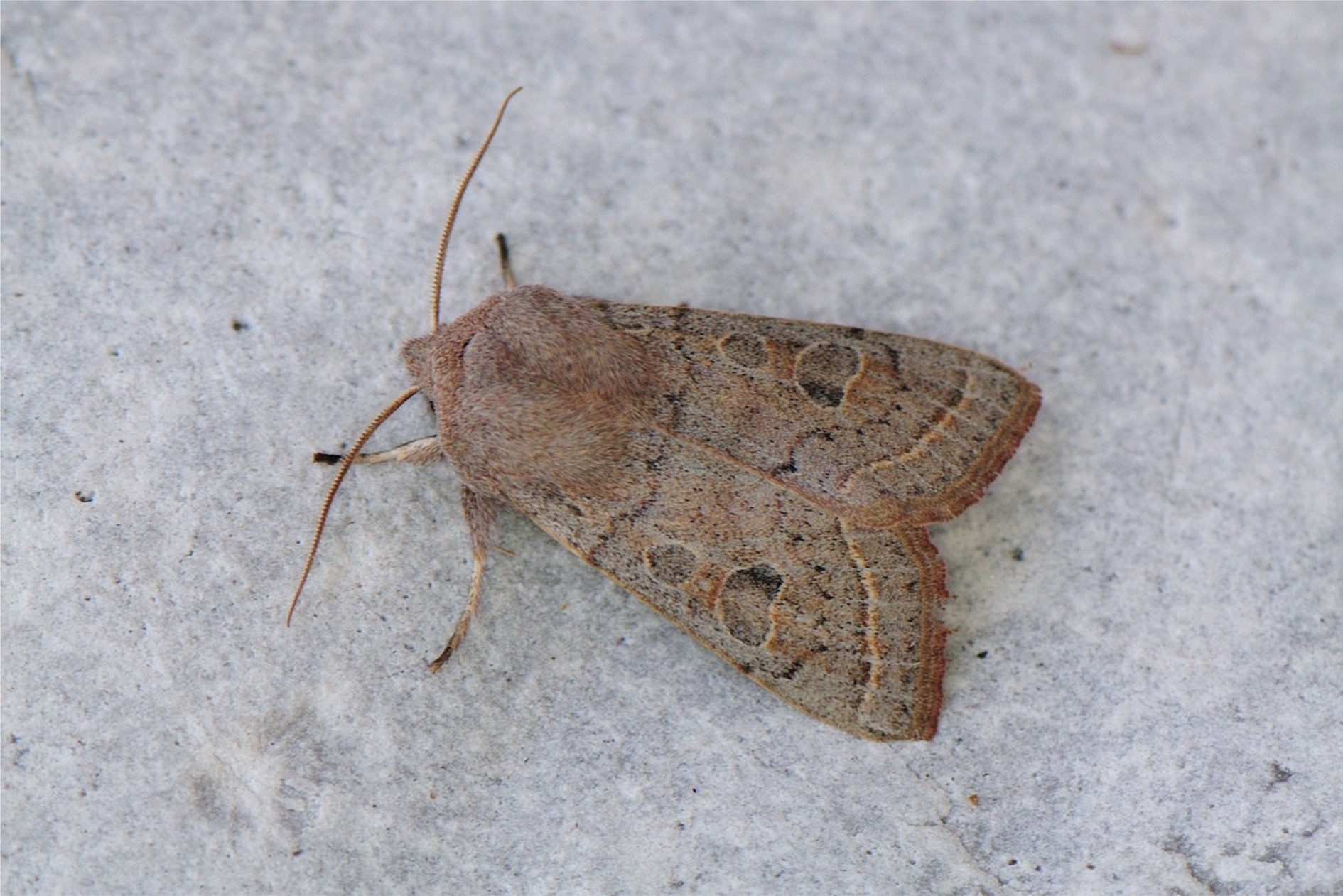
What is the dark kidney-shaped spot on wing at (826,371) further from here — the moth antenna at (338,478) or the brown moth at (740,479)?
the moth antenna at (338,478)

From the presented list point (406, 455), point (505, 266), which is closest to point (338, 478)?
point (406, 455)

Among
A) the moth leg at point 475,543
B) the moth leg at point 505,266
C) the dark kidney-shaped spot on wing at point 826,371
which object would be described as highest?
the dark kidney-shaped spot on wing at point 826,371

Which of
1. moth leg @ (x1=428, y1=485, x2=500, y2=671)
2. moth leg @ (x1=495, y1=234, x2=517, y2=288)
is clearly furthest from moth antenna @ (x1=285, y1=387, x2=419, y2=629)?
moth leg @ (x1=495, y1=234, x2=517, y2=288)

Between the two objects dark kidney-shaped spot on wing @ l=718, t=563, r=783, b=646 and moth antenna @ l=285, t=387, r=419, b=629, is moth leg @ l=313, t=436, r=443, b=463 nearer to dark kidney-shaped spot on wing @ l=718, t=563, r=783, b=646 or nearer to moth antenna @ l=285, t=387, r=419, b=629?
moth antenna @ l=285, t=387, r=419, b=629

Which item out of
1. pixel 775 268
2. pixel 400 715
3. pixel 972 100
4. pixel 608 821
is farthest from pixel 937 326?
pixel 400 715

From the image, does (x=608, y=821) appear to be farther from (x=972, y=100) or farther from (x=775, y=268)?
(x=972, y=100)

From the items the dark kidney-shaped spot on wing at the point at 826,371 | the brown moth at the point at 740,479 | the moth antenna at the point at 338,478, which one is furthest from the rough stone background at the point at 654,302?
the dark kidney-shaped spot on wing at the point at 826,371

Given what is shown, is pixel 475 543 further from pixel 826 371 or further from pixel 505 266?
pixel 826 371
